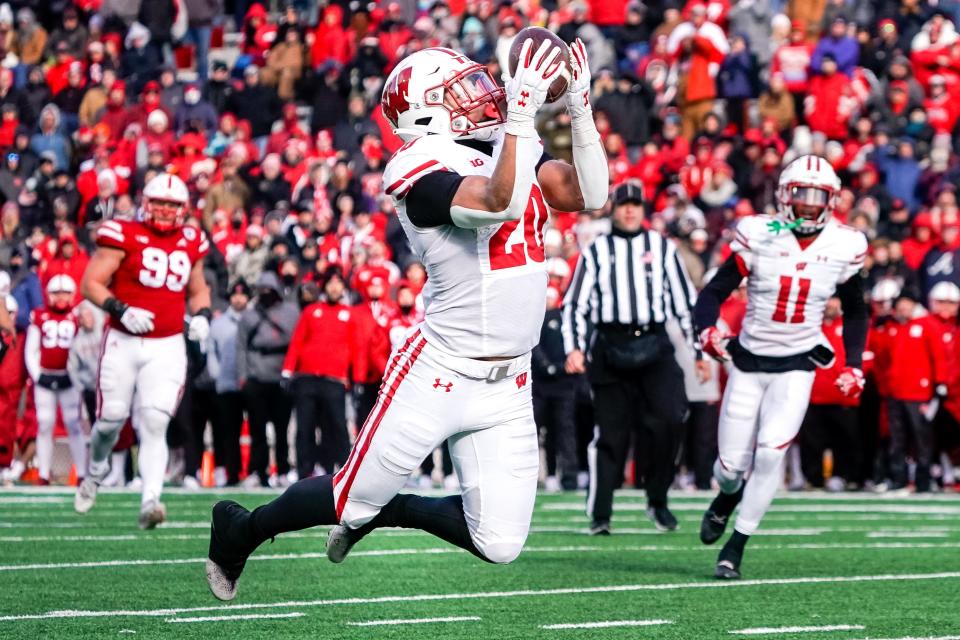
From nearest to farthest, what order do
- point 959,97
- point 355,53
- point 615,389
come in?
point 615,389, point 959,97, point 355,53

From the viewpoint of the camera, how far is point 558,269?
1352 cm

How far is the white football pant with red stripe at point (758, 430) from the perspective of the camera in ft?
23.5

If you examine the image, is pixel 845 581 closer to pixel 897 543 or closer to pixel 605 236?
pixel 897 543

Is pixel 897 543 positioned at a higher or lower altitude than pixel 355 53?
lower

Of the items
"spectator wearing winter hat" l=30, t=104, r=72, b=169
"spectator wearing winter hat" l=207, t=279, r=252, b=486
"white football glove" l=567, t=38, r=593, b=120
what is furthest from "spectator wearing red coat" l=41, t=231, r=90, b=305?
"white football glove" l=567, t=38, r=593, b=120

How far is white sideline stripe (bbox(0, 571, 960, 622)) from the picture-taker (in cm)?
575

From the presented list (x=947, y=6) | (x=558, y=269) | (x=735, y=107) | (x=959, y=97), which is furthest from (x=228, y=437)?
(x=947, y=6)

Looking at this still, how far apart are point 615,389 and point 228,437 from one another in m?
5.36

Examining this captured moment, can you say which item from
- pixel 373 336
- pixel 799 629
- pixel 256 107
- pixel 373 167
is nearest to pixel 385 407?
pixel 799 629

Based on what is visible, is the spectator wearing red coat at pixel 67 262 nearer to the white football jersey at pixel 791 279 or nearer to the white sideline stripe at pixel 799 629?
the white football jersey at pixel 791 279

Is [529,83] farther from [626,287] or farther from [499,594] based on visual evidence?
[626,287]

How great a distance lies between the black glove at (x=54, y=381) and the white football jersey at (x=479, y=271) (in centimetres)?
920

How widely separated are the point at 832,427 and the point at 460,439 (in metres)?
8.97

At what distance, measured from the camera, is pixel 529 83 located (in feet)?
14.6
